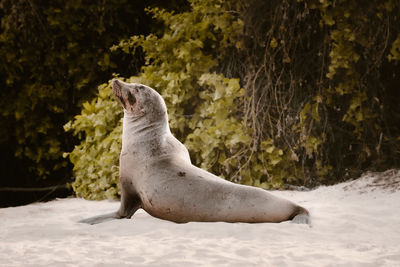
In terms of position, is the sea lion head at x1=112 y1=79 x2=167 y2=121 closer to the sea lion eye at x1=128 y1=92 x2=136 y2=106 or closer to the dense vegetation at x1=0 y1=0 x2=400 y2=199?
the sea lion eye at x1=128 y1=92 x2=136 y2=106

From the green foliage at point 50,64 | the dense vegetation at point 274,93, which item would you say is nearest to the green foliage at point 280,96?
the dense vegetation at point 274,93

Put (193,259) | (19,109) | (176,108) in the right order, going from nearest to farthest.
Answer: (193,259) → (176,108) → (19,109)

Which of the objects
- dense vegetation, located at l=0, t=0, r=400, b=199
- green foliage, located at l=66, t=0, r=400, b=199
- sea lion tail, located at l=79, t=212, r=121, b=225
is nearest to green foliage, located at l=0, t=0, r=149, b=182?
dense vegetation, located at l=0, t=0, r=400, b=199

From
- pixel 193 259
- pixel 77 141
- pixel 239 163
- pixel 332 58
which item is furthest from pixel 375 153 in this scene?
pixel 77 141

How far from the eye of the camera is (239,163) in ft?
18.9

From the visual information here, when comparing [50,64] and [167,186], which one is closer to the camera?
[167,186]

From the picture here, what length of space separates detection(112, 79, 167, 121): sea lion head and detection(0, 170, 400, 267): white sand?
0.82 m

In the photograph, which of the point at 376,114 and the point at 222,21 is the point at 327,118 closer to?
the point at 376,114

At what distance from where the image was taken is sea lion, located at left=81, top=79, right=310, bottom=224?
358cm

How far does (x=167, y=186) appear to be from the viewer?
12.1 feet

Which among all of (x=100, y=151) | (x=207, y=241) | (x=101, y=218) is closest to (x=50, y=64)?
(x=100, y=151)

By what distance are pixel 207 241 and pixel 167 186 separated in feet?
2.52

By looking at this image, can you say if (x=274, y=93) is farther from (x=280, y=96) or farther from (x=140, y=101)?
(x=140, y=101)

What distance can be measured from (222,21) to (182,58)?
664 mm
